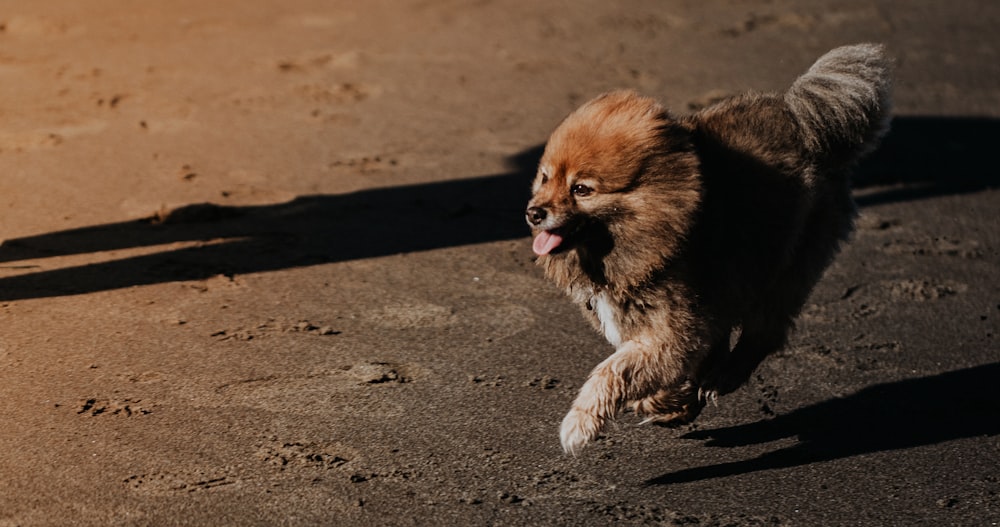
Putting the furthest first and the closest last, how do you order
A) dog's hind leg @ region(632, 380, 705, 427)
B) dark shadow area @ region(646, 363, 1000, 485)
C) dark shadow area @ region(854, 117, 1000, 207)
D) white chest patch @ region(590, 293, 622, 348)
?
dark shadow area @ region(854, 117, 1000, 207), dark shadow area @ region(646, 363, 1000, 485), dog's hind leg @ region(632, 380, 705, 427), white chest patch @ region(590, 293, 622, 348)

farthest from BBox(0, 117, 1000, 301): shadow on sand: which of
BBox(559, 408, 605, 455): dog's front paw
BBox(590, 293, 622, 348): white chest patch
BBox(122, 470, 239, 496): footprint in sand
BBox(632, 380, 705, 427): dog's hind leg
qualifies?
BBox(559, 408, 605, 455): dog's front paw

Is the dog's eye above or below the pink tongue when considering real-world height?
above

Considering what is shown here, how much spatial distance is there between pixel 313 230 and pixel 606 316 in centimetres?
282

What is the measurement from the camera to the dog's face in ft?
14.2

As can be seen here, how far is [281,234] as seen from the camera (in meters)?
6.89

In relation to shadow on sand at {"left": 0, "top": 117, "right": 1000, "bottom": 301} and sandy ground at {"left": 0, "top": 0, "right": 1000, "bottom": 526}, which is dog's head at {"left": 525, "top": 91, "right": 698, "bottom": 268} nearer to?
sandy ground at {"left": 0, "top": 0, "right": 1000, "bottom": 526}

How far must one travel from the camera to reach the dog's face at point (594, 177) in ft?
14.2

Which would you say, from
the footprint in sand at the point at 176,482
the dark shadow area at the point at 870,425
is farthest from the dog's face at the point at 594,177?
the footprint in sand at the point at 176,482

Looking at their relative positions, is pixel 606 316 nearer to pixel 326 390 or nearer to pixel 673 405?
pixel 673 405

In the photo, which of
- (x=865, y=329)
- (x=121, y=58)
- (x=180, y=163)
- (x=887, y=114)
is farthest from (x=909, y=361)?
(x=121, y=58)

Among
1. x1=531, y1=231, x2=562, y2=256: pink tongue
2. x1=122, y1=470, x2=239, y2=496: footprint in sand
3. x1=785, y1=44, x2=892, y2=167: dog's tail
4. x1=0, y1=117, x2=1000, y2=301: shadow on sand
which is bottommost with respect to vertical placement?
x1=0, y1=117, x2=1000, y2=301: shadow on sand

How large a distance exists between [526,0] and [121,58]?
14.3 feet

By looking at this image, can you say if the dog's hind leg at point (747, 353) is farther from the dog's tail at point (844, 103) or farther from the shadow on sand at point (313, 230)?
the shadow on sand at point (313, 230)

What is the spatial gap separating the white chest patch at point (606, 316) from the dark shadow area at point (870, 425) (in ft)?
1.93
